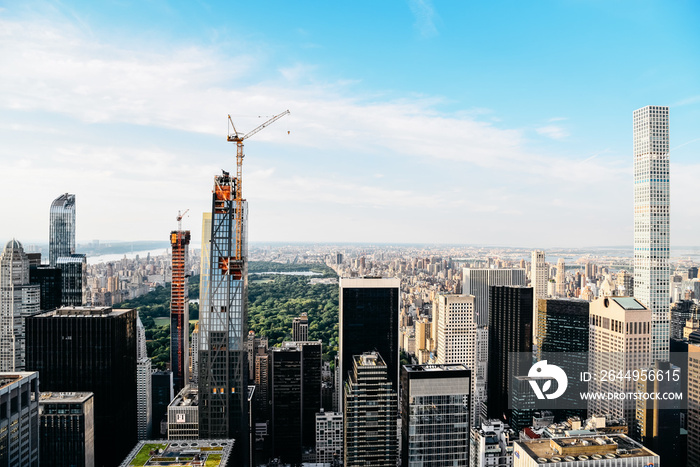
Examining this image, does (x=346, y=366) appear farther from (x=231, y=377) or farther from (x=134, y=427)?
(x=134, y=427)

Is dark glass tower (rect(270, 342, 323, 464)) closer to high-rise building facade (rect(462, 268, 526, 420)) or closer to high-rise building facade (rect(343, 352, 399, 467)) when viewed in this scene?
high-rise building facade (rect(343, 352, 399, 467))

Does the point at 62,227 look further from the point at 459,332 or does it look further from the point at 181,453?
the point at 459,332

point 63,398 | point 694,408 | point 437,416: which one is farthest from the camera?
point 694,408

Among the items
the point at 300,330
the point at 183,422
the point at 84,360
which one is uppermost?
the point at 84,360

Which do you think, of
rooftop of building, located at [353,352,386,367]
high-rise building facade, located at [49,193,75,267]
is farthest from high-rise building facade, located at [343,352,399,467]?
high-rise building facade, located at [49,193,75,267]

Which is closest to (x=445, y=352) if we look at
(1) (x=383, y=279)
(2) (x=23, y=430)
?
(1) (x=383, y=279)

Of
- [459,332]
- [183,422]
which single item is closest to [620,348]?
[459,332]

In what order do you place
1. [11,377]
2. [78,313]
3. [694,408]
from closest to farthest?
[11,377], [694,408], [78,313]

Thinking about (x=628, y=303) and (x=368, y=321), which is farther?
(x=368, y=321)
